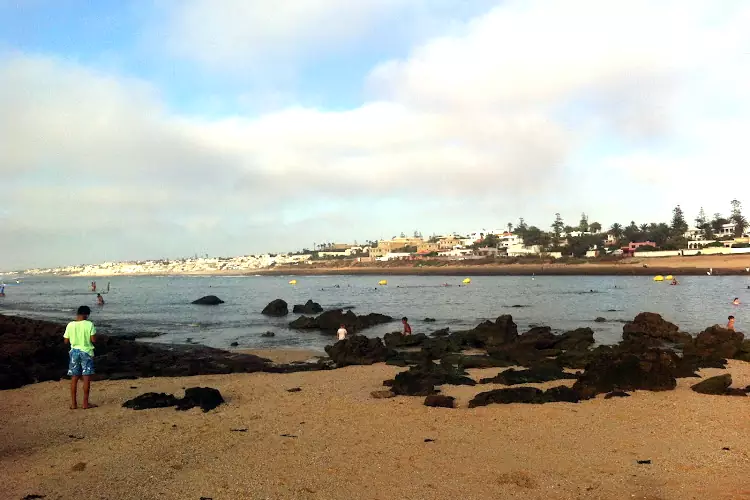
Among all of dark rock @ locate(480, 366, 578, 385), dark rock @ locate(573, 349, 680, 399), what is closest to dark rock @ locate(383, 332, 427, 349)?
dark rock @ locate(480, 366, 578, 385)

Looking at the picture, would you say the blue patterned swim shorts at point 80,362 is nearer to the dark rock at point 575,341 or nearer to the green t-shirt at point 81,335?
the green t-shirt at point 81,335

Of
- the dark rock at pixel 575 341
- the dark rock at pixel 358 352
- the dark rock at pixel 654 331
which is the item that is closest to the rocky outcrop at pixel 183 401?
the dark rock at pixel 358 352

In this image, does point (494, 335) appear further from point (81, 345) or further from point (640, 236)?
point (640, 236)

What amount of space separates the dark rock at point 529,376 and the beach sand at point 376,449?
1.95m

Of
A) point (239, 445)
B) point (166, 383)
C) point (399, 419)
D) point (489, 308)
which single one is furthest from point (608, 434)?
point (489, 308)

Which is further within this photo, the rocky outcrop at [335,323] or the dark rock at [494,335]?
the rocky outcrop at [335,323]

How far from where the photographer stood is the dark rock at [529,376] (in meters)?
14.2

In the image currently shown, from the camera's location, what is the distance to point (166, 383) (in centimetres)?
1466

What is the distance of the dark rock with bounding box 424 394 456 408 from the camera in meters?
11.4

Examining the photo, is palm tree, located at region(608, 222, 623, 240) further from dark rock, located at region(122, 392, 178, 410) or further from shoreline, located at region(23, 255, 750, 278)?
dark rock, located at region(122, 392, 178, 410)

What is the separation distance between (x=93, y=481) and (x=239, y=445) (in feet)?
7.29

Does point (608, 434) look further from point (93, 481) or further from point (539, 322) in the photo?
point (539, 322)

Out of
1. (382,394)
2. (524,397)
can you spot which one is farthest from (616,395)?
(382,394)

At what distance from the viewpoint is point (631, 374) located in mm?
12742
